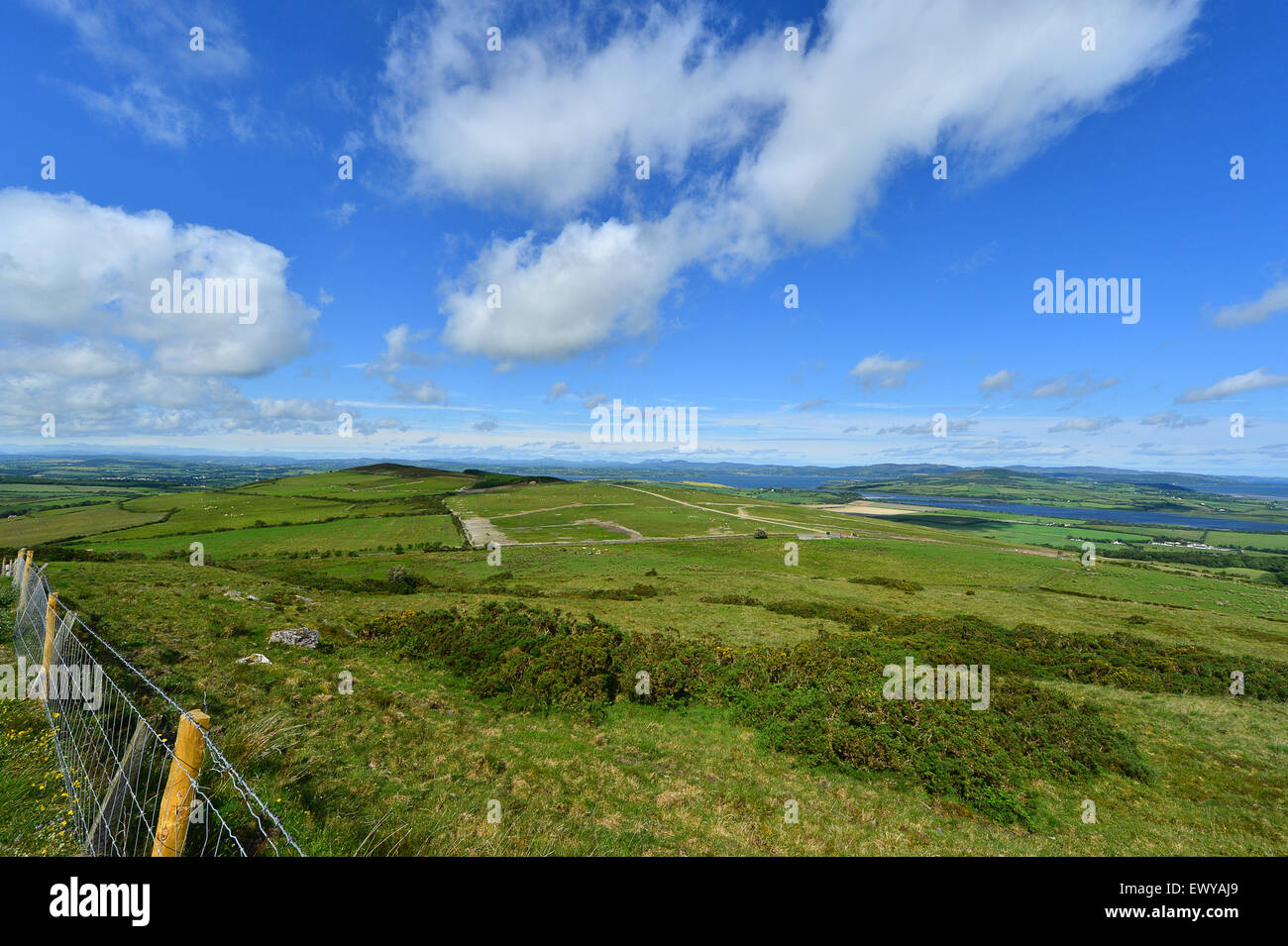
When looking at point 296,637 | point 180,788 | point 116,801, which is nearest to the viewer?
point 180,788

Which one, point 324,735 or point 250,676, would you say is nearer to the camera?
point 324,735

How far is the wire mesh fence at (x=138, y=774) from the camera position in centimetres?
541

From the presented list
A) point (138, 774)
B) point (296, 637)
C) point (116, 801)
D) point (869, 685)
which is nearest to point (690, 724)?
point (869, 685)

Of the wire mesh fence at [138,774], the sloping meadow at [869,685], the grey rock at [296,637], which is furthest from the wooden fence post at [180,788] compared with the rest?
the grey rock at [296,637]

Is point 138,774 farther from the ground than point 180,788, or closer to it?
closer to it

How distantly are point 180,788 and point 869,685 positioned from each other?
19028mm

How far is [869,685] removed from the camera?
17266mm

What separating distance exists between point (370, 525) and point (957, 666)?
9316 centimetres

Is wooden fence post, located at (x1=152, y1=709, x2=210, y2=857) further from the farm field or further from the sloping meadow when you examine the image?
the sloping meadow

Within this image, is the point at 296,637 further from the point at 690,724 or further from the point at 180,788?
the point at 690,724

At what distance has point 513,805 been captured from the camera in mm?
10211
